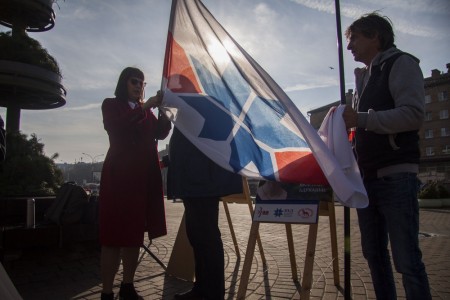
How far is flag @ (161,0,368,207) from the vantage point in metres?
2.46

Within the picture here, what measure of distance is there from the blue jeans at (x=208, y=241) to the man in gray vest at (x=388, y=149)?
1.09 metres

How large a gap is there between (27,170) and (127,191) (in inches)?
141

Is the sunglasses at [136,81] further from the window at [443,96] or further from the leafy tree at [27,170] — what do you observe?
the window at [443,96]

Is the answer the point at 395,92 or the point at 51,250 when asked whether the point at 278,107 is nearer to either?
the point at 395,92

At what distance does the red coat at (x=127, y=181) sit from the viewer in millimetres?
2803

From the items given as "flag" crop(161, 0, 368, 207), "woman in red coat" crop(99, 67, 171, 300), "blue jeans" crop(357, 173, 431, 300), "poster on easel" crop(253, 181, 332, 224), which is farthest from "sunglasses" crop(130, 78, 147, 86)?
"blue jeans" crop(357, 173, 431, 300)

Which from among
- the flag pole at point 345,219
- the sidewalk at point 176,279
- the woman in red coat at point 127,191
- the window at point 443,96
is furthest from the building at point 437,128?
the woman in red coat at point 127,191

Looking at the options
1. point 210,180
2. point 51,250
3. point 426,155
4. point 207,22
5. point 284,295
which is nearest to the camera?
point 210,180

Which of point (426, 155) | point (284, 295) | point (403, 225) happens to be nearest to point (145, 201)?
point (284, 295)

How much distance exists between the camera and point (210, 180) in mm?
2590

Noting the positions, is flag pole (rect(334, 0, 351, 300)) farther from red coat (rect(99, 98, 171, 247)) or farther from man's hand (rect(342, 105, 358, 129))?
red coat (rect(99, 98, 171, 247))

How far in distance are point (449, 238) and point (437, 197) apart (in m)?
12.0

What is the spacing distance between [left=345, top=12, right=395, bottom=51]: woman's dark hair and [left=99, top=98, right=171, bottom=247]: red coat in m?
1.78

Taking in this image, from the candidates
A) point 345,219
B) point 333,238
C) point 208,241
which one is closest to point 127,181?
point 208,241
